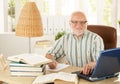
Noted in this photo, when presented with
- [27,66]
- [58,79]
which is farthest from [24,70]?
[58,79]

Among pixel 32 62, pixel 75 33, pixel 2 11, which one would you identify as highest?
pixel 2 11

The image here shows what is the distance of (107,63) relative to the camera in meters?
Result: 1.92

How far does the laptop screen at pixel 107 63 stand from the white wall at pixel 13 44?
82.4 inches

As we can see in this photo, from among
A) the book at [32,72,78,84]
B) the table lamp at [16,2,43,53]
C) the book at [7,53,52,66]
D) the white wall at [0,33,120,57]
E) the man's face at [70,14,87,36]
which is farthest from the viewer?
the white wall at [0,33,120,57]

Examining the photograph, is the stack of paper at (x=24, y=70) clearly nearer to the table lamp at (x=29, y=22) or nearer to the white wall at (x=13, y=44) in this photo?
the table lamp at (x=29, y=22)

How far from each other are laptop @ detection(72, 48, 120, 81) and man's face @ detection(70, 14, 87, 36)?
2.34 feet

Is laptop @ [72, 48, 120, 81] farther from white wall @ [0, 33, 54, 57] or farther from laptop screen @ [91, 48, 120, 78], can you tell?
white wall @ [0, 33, 54, 57]

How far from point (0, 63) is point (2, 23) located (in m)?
1.87

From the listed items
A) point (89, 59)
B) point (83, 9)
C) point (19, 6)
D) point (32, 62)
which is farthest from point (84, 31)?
point (19, 6)

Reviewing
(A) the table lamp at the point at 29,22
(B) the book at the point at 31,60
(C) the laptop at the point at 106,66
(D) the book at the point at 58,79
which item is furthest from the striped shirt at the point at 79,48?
(D) the book at the point at 58,79

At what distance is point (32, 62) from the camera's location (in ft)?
6.86

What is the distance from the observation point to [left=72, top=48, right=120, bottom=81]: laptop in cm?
188

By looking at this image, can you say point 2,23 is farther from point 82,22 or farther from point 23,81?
point 23,81

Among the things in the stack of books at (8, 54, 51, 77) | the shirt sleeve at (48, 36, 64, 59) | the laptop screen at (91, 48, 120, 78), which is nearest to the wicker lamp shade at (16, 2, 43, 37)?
the shirt sleeve at (48, 36, 64, 59)
